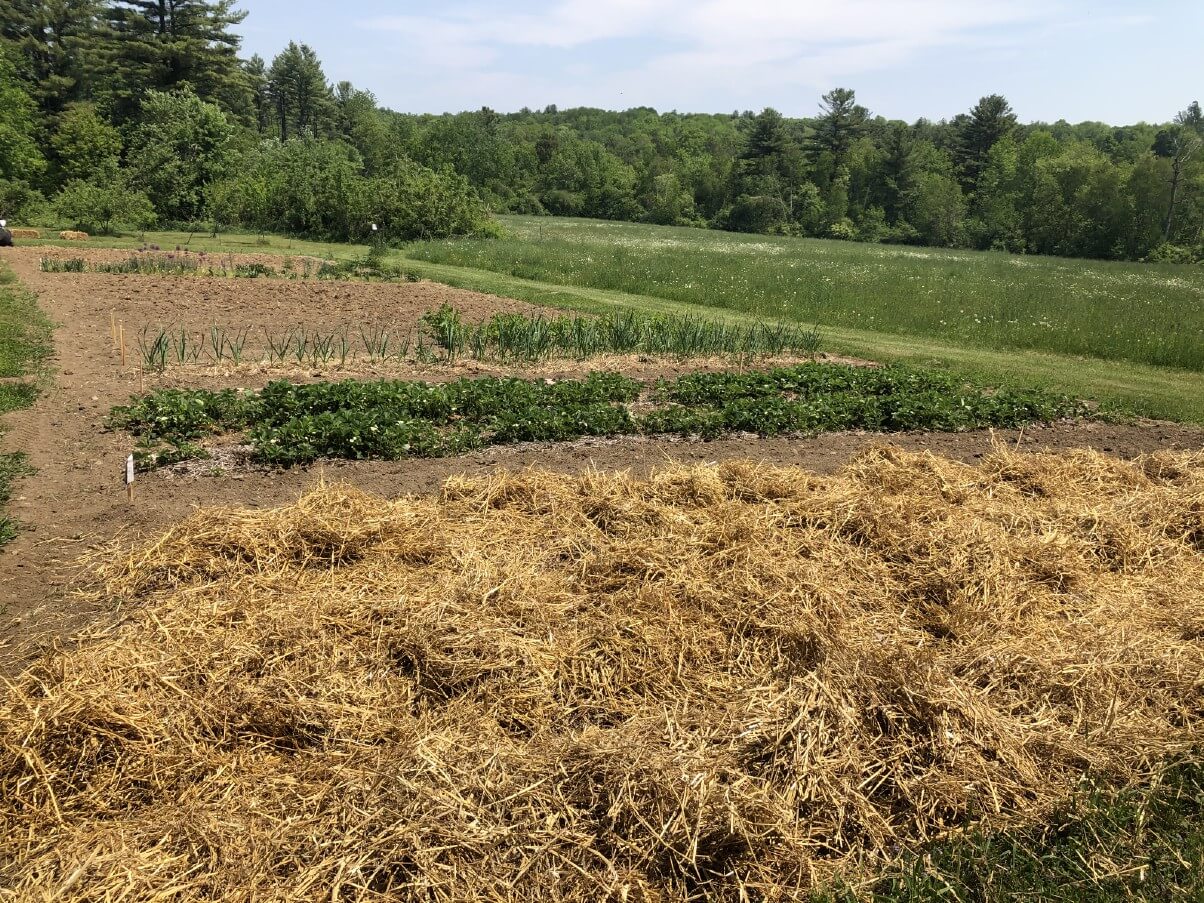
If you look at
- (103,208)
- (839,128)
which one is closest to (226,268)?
(103,208)

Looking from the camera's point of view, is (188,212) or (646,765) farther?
(188,212)

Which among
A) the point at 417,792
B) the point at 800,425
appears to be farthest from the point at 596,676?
the point at 800,425

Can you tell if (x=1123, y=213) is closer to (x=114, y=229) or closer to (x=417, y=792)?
(x=114, y=229)

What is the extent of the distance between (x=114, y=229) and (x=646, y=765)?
34.8 metres

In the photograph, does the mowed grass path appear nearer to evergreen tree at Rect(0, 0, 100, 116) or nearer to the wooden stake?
the wooden stake

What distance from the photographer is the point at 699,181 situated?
8788 centimetres

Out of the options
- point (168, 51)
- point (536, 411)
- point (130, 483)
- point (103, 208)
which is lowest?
point (130, 483)

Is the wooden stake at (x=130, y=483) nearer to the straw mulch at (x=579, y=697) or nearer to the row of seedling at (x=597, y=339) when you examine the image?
the straw mulch at (x=579, y=697)

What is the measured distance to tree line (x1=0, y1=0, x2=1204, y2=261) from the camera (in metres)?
35.6

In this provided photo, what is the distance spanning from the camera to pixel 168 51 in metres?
51.9

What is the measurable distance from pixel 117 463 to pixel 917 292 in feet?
74.6

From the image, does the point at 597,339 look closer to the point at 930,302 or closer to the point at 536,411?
the point at 536,411

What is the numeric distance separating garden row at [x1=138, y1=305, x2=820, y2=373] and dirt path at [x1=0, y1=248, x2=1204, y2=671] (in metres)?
0.96

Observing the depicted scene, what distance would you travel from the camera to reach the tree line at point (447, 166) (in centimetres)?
3559
